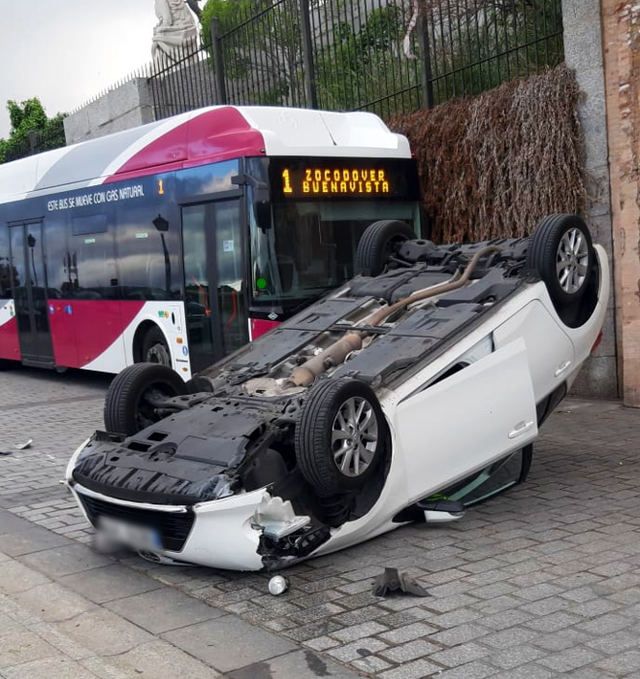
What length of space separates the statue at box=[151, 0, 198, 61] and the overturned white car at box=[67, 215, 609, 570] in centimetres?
1978

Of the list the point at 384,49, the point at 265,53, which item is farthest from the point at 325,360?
the point at 265,53

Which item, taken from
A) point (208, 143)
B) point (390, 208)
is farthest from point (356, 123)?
point (208, 143)

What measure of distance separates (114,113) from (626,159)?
13.3 meters

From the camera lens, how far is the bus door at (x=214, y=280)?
33.2 feet

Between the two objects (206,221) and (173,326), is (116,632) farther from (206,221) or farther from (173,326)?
(173,326)

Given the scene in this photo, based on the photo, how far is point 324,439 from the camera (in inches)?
197

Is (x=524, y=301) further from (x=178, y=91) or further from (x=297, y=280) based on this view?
(x=178, y=91)

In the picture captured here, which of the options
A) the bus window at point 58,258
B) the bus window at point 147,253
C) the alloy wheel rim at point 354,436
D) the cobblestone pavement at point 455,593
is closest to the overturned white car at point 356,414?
the alloy wheel rim at point 354,436

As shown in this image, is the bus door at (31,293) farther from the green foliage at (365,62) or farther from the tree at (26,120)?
the tree at (26,120)

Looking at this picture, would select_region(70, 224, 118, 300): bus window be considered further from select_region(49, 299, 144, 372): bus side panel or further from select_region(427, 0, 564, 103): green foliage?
select_region(427, 0, 564, 103): green foliage

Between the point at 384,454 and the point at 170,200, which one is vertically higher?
the point at 170,200

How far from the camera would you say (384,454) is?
5379 mm

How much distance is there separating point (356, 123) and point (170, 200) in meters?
2.36

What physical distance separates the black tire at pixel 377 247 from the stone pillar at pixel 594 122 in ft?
10.1
